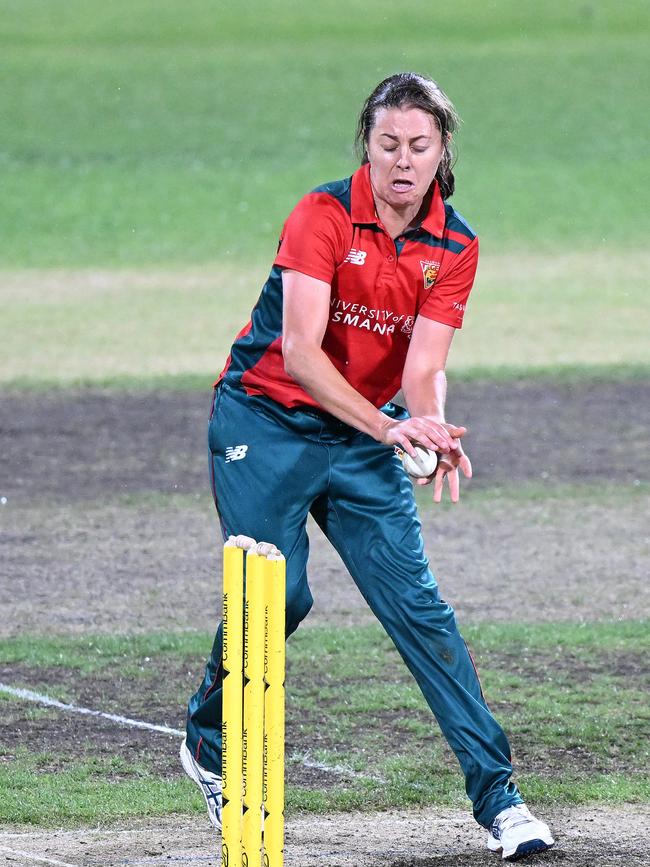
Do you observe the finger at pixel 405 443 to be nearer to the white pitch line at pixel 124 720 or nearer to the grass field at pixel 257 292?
the grass field at pixel 257 292

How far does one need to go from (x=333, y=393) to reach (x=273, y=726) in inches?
42.8

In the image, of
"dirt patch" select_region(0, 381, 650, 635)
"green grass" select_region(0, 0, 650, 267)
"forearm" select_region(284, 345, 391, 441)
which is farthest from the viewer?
"green grass" select_region(0, 0, 650, 267)

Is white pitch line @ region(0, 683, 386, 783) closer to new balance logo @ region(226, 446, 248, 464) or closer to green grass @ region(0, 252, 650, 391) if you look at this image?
new balance logo @ region(226, 446, 248, 464)

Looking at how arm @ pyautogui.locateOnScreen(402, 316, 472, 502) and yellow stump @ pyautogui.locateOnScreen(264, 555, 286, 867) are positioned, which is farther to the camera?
arm @ pyautogui.locateOnScreen(402, 316, 472, 502)

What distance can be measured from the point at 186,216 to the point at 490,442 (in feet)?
41.4

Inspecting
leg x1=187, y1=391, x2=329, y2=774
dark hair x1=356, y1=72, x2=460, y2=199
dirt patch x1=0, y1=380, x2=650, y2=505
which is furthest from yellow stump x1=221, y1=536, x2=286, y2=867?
dirt patch x1=0, y1=380, x2=650, y2=505

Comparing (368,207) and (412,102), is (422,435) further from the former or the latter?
(412,102)

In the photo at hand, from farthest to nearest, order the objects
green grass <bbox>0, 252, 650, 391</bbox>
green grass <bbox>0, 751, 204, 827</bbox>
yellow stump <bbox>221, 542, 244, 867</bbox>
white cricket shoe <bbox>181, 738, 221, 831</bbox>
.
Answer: green grass <bbox>0, 252, 650, 391</bbox> < green grass <bbox>0, 751, 204, 827</bbox> < white cricket shoe <bbox>181, 738, 221, 831</bbox> < yellow stump <bbox>221, 542, 244, 867</bbox>

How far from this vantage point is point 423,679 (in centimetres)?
528

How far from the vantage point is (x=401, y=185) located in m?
5.10

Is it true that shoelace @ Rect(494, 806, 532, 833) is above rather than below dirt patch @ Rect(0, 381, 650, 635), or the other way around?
below

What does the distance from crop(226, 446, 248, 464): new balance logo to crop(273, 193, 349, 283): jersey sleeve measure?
1.94 feet

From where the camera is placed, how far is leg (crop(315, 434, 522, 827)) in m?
5.21

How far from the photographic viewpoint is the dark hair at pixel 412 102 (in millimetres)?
5089
